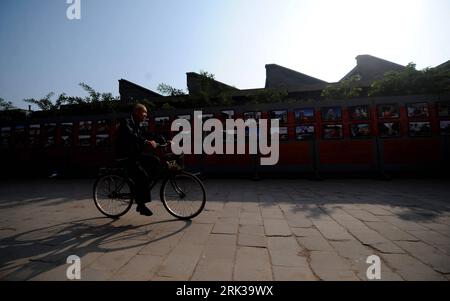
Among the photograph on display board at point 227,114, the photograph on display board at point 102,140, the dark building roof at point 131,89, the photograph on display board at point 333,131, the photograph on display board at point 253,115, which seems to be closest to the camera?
the photograph on display board at point 333,131

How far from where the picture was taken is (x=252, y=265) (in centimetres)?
229

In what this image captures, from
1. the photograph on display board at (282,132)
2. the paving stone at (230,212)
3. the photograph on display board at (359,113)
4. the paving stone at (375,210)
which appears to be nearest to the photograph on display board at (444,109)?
the photograph on display board at (359,113)

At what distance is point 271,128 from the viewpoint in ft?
26.9

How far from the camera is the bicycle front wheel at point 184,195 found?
12.2 ft

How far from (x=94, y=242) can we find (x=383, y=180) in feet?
25.0

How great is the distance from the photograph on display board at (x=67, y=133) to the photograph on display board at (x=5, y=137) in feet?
9.41

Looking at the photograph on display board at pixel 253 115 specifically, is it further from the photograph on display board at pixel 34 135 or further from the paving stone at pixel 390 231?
the photograph on display board at pixel 34 135

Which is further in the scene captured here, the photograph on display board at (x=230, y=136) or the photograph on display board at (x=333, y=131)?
the photograph on display board at (x=230, y=136)

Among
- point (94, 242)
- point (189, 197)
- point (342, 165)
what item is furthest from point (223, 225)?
point (342, 165)

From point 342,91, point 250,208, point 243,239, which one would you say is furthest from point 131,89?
point 243,239

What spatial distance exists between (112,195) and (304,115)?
644 cm

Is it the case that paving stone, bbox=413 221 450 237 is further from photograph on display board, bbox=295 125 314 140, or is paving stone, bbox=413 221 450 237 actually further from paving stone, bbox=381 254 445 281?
photograph on display board, bbox=295 125 314 140
